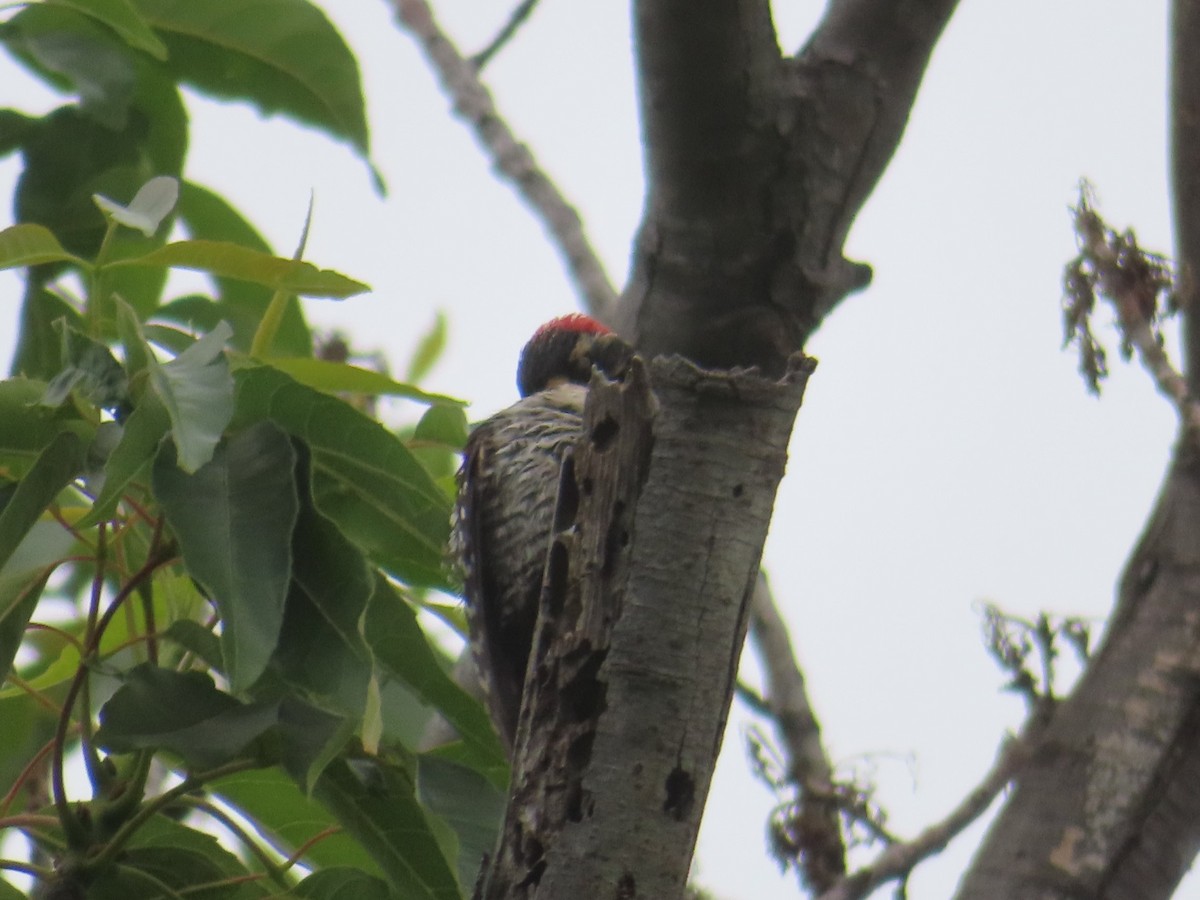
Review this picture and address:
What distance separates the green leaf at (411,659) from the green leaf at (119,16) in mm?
781

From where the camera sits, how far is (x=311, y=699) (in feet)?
5.16

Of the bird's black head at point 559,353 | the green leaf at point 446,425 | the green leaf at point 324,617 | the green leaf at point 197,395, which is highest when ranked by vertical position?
the bird's black head at point 559,353

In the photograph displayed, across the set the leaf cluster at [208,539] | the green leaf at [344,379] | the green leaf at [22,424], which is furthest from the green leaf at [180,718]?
the green leaf at [344,379]

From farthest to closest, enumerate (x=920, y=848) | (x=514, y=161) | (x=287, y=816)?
(x=514, y=161) < (x=920, y=848) < (x=287, y=816)

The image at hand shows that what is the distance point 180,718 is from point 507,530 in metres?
1.28

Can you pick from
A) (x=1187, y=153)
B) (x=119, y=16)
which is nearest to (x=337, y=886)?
(x=119, y=16)

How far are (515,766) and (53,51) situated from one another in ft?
4.15

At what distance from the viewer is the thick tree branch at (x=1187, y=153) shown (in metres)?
2.79

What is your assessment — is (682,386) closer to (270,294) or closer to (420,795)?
(420,795)

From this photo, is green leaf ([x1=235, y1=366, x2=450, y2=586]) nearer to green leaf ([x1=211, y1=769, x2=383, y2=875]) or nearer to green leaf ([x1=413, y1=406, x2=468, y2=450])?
green leaf ([x1=413, y1=406, x2=468, y2=450])

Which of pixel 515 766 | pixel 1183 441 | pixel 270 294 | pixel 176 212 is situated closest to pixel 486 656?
pixel 270 294

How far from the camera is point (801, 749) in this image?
325 centimetres

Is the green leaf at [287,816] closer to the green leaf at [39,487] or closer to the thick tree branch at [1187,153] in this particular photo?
the green leaf at [39,487]

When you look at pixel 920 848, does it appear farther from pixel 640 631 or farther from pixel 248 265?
pixel 248 265
